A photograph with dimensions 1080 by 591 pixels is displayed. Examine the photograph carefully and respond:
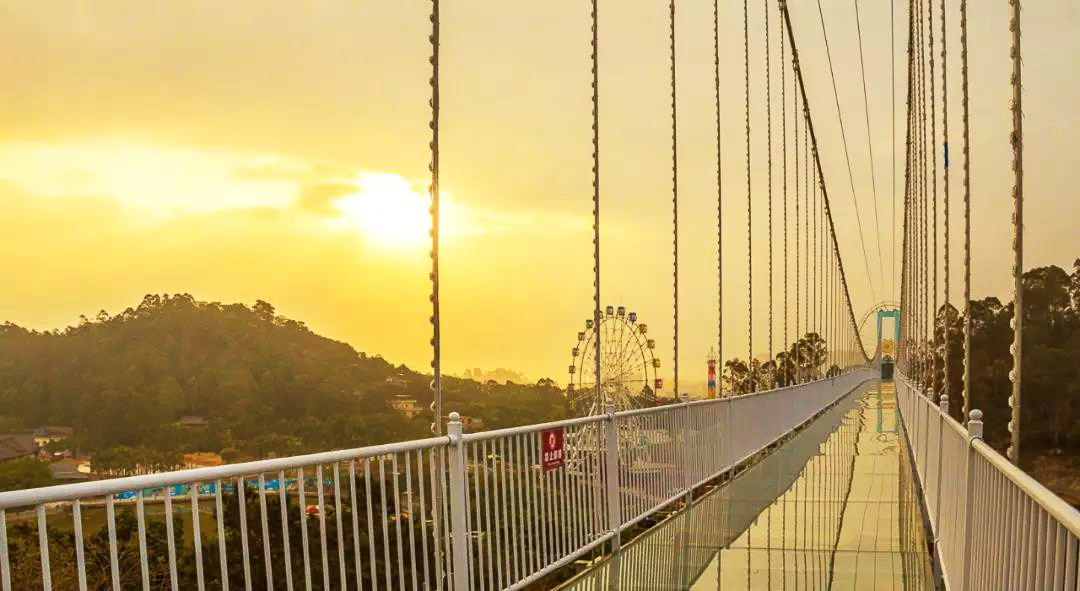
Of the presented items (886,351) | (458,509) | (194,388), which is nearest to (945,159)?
(458,509)

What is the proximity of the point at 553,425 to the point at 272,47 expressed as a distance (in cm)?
10815

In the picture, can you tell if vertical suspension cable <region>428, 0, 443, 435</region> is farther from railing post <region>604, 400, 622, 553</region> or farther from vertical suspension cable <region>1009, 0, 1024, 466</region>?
vertical suspension cable <region>1009, 0, 1024, 466</region>

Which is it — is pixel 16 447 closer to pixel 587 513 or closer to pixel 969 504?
pixel 587 513

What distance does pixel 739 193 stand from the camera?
2794 cm

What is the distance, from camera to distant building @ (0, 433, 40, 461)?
4272 centimetres

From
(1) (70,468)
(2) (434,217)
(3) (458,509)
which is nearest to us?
(3) (458,509)

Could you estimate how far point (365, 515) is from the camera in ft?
16.3

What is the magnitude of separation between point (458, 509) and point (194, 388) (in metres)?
55.7

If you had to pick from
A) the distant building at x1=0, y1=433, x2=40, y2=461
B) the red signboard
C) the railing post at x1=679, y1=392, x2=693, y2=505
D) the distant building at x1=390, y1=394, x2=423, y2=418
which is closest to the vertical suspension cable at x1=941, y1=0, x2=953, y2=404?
the railing post at x1=679, y1=392, x2=693, y2=505

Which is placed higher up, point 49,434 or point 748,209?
point 748,209

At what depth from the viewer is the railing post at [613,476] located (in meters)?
8.02

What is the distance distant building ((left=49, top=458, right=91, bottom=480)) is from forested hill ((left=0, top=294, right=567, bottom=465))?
45.1 inches

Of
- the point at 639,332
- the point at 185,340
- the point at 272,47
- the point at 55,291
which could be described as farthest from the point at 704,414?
the point at 272,47

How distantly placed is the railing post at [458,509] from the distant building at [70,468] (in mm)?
44381
